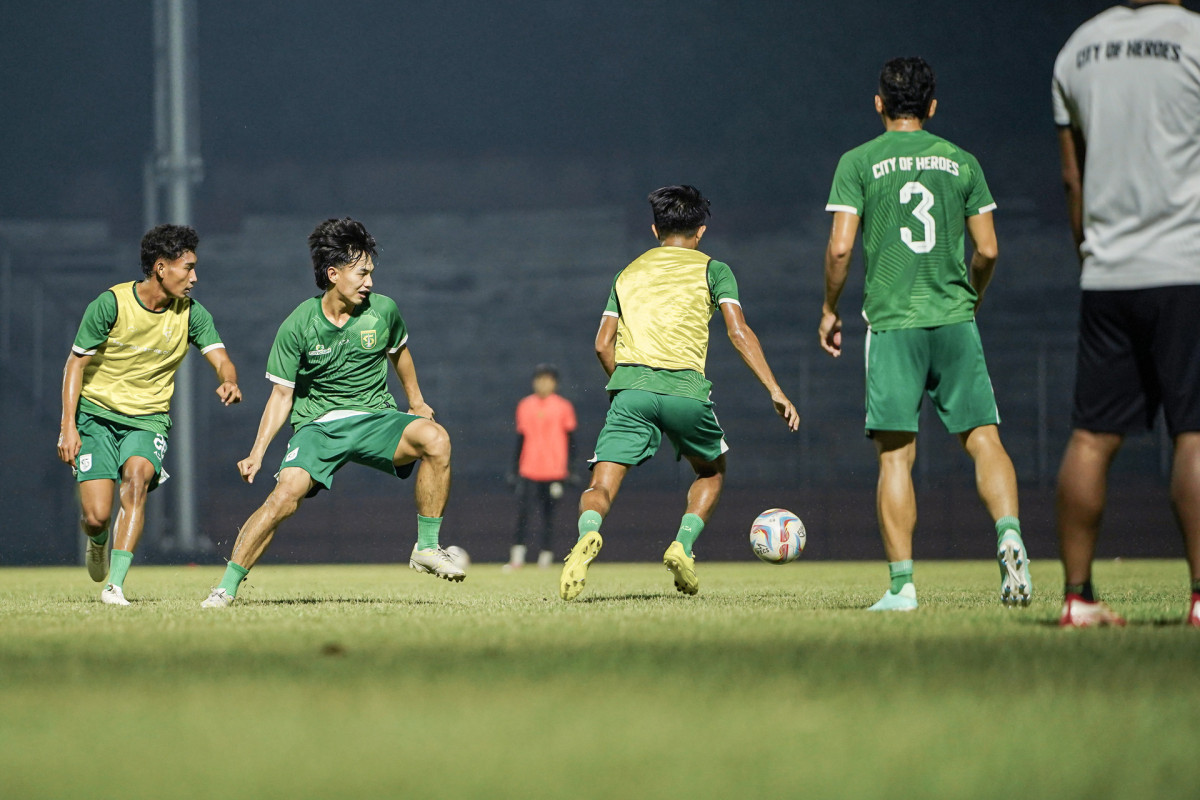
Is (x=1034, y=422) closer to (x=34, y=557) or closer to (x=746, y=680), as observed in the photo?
→ (x=34, y=557)

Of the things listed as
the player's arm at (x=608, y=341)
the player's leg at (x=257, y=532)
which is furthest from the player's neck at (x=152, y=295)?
the player's arm at (x=608, y=341)

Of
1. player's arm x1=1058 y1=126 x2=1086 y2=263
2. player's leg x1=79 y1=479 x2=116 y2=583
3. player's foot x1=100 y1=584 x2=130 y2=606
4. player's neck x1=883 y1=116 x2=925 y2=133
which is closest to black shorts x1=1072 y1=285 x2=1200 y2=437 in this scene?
player's arm x1=1058 y1=126 x2=1086 y2=263

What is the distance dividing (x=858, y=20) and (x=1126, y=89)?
2298cm

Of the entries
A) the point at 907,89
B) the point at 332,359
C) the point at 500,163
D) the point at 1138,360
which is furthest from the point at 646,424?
the point at 500,163

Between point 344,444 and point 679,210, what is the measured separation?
192 cm

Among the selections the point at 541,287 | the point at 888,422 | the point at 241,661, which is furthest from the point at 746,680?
the point at 541,287

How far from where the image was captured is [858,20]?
26.1 metres

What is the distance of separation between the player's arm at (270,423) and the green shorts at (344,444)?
0.11 m

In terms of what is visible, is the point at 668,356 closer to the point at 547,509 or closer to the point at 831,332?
the point at 831,332

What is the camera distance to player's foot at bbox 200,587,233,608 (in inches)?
242

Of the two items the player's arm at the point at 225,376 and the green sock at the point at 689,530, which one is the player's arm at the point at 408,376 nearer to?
the player's arm at the point at 225,376

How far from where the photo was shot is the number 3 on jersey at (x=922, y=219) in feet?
17.4

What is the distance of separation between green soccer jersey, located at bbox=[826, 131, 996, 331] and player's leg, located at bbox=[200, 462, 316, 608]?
269 cm

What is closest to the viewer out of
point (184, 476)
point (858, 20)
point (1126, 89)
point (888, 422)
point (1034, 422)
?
point (1126, 89)
